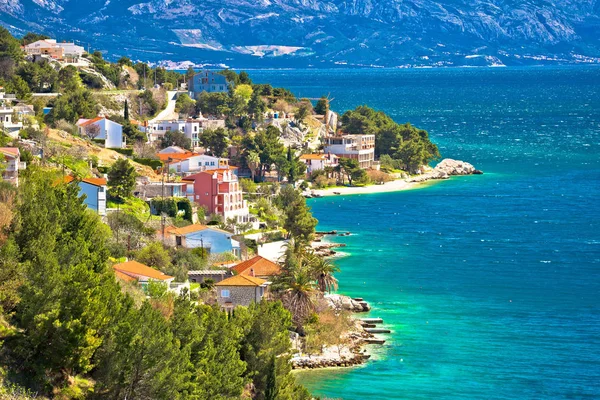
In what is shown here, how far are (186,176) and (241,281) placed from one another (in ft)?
94.7

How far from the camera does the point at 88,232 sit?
4191 cm

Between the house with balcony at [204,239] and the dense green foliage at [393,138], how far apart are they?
177ft

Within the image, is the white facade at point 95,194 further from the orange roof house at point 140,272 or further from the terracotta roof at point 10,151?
the orange roof house at point 140,272

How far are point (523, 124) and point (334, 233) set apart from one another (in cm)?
11294

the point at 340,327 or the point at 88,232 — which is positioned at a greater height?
the point at 88,232

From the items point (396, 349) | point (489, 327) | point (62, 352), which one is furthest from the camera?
point (489, 327)

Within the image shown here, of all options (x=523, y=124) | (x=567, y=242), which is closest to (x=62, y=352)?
(x=567, y=242)

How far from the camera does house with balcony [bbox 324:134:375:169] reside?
112 metres

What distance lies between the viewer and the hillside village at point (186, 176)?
1738 inches

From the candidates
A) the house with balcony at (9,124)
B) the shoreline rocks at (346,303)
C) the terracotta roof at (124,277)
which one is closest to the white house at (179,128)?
the house with balcony at (9,124)

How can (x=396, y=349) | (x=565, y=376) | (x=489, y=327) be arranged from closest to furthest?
(x=565, y=376) → (x=396, y=349) → (x=489, y=327)

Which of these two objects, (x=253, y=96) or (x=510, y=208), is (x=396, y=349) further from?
(x=253, y=96)

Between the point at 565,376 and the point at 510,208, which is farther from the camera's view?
the point at 510,208

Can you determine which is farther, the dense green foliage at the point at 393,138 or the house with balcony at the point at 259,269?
the dense green foliage at the point at 393,138
